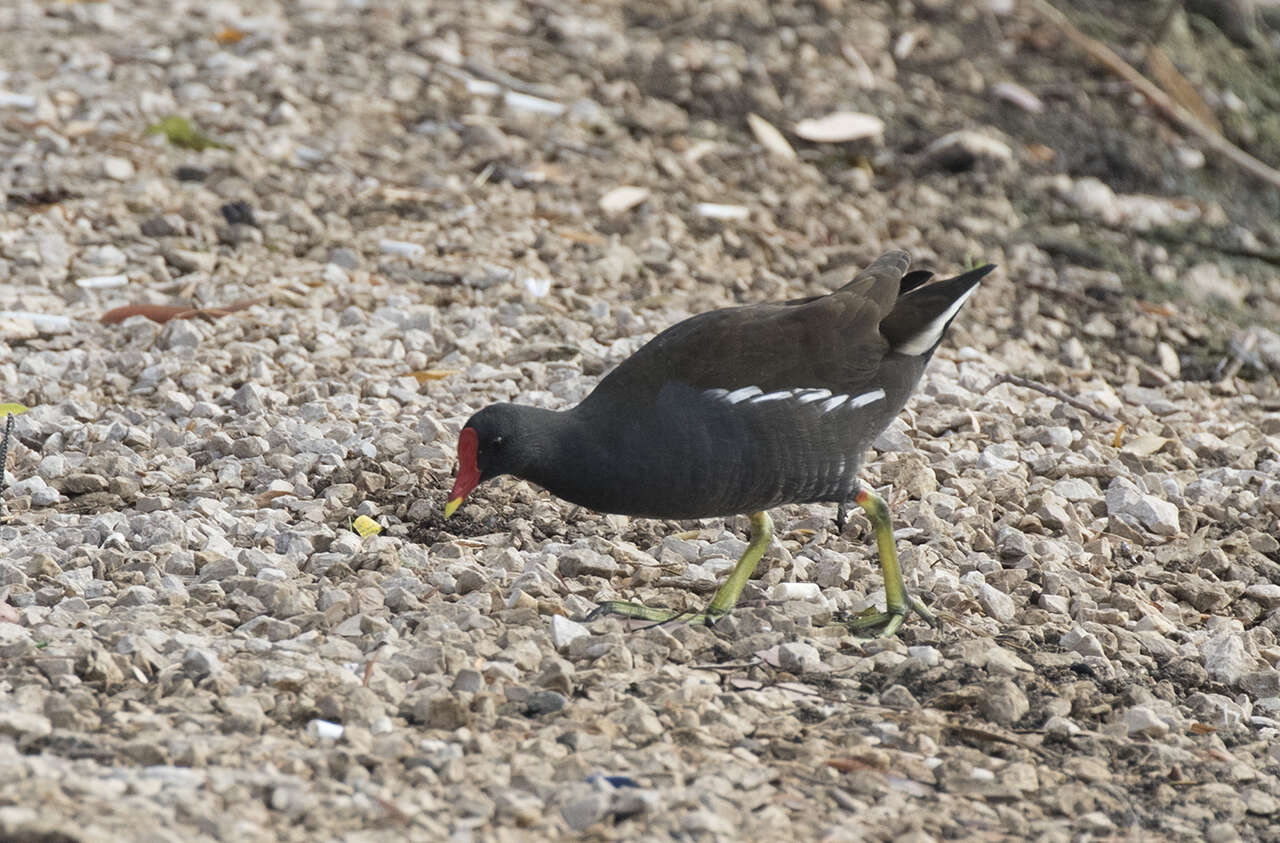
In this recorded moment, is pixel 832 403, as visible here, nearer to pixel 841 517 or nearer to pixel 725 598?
pixel 841 517

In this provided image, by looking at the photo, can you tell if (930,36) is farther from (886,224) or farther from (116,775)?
(116,775)

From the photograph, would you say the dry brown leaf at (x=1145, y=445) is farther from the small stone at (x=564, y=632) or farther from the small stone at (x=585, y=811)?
the small stone at (x=585, y=811)

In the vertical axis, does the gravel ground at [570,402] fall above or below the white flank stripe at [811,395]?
below

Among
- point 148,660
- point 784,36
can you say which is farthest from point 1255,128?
point 148,660

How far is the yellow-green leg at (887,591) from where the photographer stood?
175 inches

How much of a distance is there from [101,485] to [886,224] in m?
4.31

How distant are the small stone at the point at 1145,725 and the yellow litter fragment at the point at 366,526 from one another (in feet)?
7.46

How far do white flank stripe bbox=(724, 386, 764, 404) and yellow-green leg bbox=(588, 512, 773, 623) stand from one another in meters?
0.44

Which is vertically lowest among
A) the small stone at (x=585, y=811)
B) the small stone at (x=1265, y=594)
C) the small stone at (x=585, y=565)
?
the small stone at (x=1265, y=594)

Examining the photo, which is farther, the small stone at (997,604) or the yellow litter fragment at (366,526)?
the yellow litter fragment at (366,526)

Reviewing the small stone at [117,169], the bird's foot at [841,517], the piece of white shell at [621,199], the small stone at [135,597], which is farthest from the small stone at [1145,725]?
the small stone at [117,169]

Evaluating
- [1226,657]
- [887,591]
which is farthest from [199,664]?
[1226,657]

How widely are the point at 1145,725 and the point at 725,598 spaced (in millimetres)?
1203

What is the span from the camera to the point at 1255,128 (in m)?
9.44
